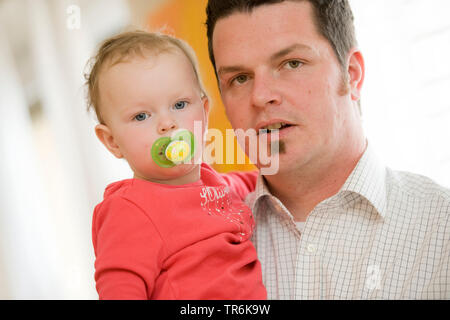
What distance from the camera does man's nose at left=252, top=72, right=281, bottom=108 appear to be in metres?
1.17

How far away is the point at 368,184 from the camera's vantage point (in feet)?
3.81

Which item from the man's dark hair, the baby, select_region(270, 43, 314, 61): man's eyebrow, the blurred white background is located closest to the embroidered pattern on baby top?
the baby

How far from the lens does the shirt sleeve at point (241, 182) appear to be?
1.43 meters

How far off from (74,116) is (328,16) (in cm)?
152

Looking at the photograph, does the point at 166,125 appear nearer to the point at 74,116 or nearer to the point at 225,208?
the point at 225,208

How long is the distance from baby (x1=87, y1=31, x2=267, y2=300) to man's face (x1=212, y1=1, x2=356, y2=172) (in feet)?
0.45

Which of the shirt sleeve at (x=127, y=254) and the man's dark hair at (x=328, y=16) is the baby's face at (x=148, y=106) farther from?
the man's dark hair at (x=328, y=16)

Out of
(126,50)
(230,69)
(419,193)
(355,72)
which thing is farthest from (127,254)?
(355,72)

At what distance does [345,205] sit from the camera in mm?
1188

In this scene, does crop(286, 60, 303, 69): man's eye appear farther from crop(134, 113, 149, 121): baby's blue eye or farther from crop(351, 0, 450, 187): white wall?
crop(351, 0, 450, 187): white wall

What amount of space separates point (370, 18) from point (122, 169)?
1.42 meters

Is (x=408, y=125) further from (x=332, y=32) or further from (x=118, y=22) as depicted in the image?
(x=118, y=22)

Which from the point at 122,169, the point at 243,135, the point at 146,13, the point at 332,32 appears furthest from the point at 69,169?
the point at 332,32
